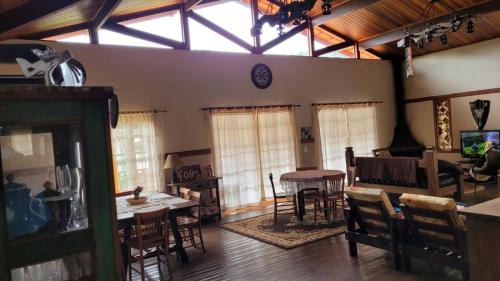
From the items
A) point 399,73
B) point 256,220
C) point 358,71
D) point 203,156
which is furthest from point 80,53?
point 399,73

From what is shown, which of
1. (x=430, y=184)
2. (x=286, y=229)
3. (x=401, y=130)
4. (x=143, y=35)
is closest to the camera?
(x=286, y=229)

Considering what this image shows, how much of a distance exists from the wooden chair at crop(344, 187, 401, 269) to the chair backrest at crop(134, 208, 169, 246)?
2.15 meters

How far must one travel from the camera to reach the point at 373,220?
438 cm

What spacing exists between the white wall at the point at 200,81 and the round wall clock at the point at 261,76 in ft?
0.35

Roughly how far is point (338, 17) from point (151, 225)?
6299mm

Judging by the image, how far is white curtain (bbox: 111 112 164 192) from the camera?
6375 millimetres

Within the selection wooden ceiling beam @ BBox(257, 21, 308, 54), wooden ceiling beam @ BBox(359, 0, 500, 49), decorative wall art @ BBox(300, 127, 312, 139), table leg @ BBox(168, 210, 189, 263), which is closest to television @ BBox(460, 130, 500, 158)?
wooden ceiling beam @ BBox(359, 0, 500, 49)

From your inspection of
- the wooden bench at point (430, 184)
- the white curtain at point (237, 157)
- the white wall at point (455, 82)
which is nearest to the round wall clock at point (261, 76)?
the white curtain at point (237, 157)

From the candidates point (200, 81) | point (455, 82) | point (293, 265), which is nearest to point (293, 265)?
point (293, 265)

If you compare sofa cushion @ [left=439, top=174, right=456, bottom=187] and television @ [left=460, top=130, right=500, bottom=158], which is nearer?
sofa cushion @ [left=439, top=174, right=456, bottom=187]

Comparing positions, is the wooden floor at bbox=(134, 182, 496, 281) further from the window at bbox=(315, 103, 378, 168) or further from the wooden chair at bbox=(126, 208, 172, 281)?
the window at bbox=(315, 103, 378, 168)

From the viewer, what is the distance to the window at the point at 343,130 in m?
8.88

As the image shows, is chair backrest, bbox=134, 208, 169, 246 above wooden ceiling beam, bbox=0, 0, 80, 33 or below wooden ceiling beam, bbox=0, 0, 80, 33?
below

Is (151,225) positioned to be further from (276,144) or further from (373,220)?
(276,144)
